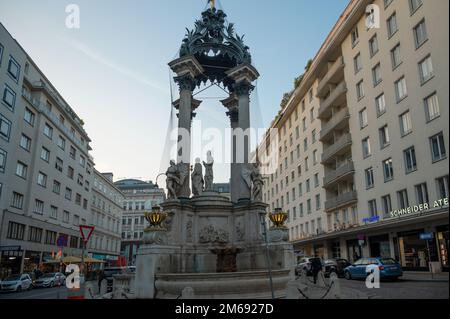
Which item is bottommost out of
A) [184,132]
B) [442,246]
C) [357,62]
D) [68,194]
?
[442,246]

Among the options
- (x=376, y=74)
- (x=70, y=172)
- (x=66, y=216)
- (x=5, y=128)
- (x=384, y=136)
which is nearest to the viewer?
(x=384, y=136)

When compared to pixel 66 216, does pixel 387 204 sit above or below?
below

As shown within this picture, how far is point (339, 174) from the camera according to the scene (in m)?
41.4

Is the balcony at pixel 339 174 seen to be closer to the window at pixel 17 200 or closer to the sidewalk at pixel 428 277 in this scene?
the sidewalk at pixel 428 277

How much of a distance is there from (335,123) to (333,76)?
6.26 metres

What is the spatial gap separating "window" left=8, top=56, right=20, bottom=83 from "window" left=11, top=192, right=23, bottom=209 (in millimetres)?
12129

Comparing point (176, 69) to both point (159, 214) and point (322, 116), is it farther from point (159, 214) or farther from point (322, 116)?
point (322, 116)

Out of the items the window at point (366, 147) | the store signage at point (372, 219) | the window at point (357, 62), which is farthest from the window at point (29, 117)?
the store signage at point (372, 219)

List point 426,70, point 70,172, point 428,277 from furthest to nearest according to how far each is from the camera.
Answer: point 70,172, point 426,70, point 428,277

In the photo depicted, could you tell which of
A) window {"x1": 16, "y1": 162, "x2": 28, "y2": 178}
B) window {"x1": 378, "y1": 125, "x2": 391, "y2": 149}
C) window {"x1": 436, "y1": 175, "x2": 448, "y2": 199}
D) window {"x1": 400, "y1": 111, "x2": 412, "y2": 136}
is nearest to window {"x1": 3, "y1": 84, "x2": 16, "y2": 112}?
window {"x1": 16, "y1": 162, "x2": 28, "y2": 178}

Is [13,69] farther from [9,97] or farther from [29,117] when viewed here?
[29,117]

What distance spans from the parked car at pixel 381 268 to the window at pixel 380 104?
16.0 m

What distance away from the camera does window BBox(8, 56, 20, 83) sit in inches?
1372

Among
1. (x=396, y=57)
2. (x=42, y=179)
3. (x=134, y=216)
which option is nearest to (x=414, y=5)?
(x=396, y=57)
